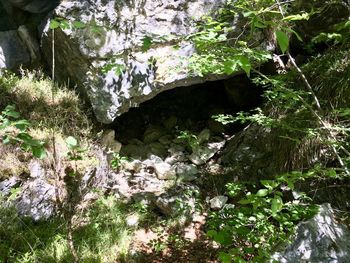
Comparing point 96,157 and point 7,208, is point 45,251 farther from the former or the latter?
point 96,157

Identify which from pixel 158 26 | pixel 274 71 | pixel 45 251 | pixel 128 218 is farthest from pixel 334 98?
pixel 45 251

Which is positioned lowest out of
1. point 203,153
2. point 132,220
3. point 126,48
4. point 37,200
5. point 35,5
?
point 132,220

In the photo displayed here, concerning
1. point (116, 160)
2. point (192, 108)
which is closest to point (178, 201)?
point (116, 160)

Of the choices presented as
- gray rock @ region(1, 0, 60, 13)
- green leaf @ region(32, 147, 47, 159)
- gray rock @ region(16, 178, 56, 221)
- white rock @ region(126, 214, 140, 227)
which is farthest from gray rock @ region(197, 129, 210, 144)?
green leaf @ region(32, 147, 47, 159)

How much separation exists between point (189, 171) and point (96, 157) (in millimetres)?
1275

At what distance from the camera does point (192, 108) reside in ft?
19.0

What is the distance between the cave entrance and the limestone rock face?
0.93 m

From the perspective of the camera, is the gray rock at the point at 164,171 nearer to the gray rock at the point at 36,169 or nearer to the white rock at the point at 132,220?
the white rock at the point at 132,220

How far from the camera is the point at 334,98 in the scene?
3.72 metres

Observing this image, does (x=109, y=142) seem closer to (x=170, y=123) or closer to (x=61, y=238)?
(x=170, y=123)

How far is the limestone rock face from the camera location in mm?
4191

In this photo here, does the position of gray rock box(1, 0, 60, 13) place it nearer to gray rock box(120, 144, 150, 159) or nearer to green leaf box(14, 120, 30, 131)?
gray rock box(120, 144, 150, 159)

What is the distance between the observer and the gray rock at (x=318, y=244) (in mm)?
2244

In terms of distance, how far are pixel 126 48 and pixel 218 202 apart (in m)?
2.30
